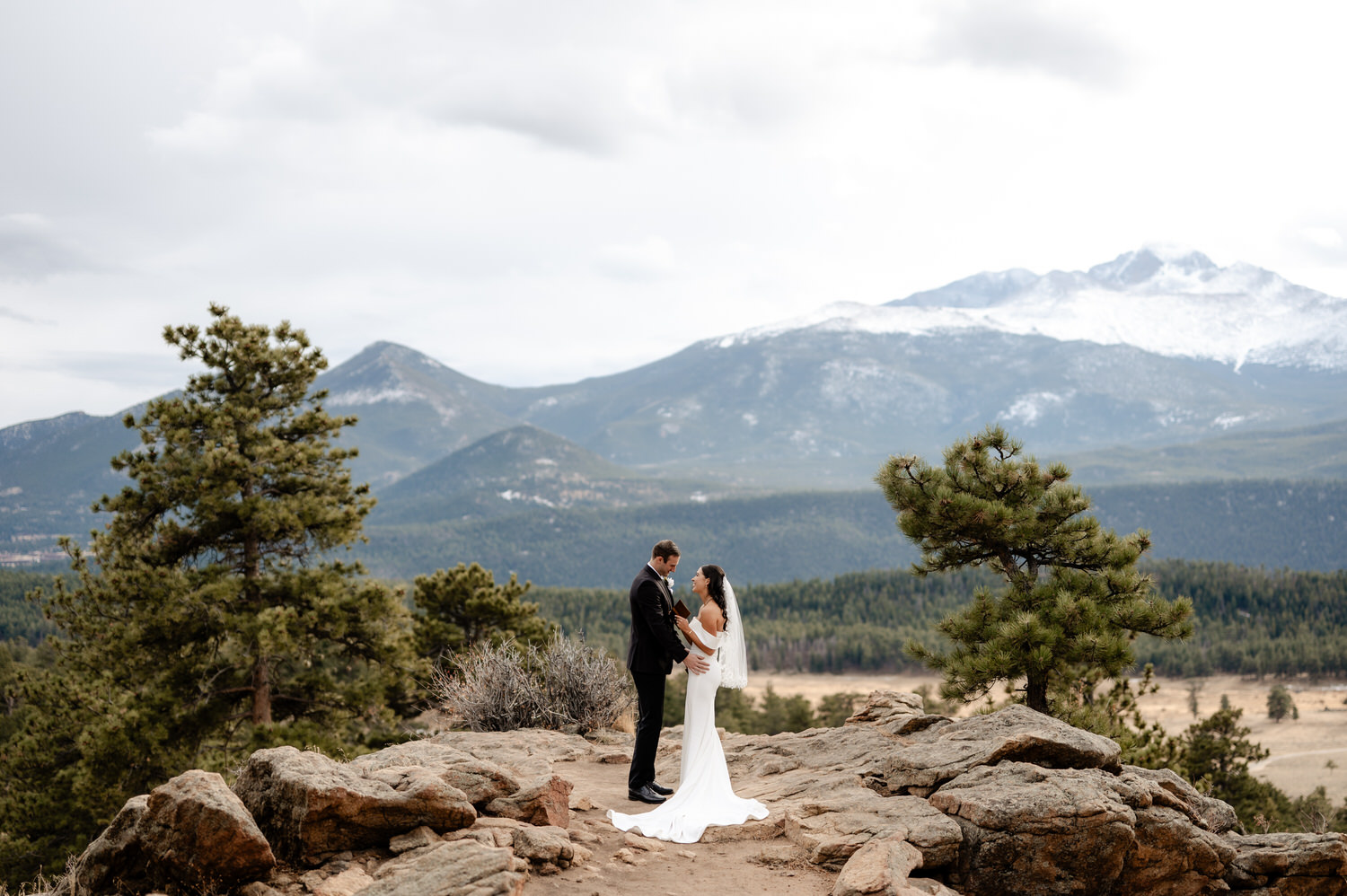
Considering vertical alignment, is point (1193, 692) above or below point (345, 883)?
below

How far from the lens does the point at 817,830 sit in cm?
926

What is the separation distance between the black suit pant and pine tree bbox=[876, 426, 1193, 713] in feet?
18.7

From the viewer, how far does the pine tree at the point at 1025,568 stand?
13.4m

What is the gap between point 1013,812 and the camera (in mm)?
8672

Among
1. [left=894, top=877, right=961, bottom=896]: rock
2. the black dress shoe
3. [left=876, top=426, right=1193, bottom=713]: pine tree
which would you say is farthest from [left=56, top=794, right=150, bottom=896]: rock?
[left=876, top=426, right=1193, bottom=713]: pine tree

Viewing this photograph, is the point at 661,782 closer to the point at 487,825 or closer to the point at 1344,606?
the point at 487,825

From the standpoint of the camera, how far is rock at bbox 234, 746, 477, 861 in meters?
7.96

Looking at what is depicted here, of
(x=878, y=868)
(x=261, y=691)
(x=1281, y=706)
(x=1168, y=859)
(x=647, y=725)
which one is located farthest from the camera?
(x=1281, y=706)

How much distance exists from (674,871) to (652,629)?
2.50 metres

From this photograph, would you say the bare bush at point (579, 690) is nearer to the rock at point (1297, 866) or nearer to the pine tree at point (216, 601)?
the pine tree at point (216, 601)

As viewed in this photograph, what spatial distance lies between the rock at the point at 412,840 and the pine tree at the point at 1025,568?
28.4ft

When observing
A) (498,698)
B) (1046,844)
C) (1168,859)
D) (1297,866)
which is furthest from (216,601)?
(1297,866)

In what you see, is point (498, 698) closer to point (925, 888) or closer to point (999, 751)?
point (999, 751)

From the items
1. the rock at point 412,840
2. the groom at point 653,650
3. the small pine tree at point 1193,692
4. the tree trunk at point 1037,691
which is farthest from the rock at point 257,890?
the small pine tree at point 1193,692
